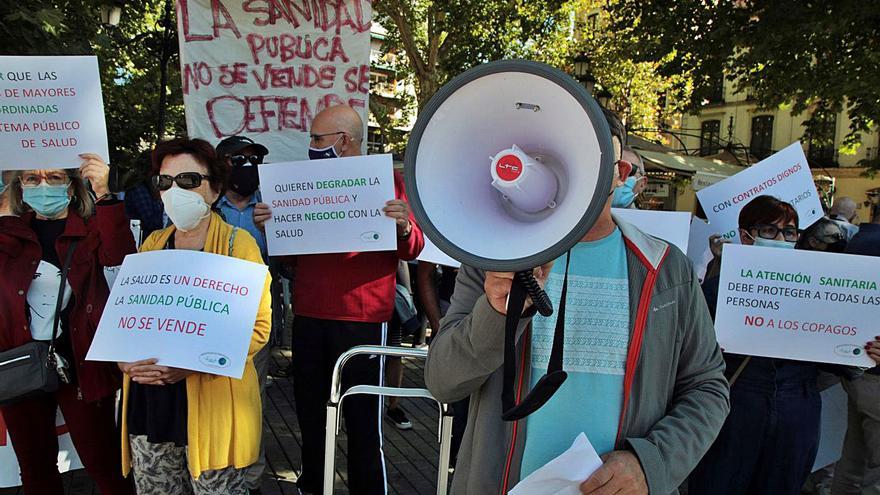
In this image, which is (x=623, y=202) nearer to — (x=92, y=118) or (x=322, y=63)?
(x=322, y=63)

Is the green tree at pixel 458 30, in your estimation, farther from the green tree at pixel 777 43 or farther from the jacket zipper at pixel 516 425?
the jacket zipper at pixel 516 425

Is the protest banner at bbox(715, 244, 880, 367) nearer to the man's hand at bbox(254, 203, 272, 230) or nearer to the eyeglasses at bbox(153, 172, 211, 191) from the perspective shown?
the man's hand at bbox(254, 203, 272, 230)

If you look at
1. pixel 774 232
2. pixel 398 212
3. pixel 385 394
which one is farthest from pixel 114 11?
pixel 774 232

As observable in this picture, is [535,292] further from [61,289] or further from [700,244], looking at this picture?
[700,244]

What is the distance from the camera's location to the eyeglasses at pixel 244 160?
354 cm

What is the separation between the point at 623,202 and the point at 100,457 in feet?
9.23

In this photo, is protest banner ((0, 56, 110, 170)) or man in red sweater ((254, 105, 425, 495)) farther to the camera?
man in red sweater ((254, 105, 425, 495))

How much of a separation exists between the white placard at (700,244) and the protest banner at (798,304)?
1101mm

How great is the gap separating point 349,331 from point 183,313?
922 millimetres

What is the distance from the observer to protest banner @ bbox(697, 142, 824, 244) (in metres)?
3.54

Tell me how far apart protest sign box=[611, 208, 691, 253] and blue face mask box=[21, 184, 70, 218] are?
260cm

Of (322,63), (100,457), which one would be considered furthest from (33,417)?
(322,63)

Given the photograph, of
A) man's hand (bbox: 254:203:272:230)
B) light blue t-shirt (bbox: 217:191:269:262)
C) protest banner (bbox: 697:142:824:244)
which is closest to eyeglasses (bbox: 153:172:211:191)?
man's hand (bbox: 254:203:272:230)

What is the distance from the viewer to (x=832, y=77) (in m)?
7.29
